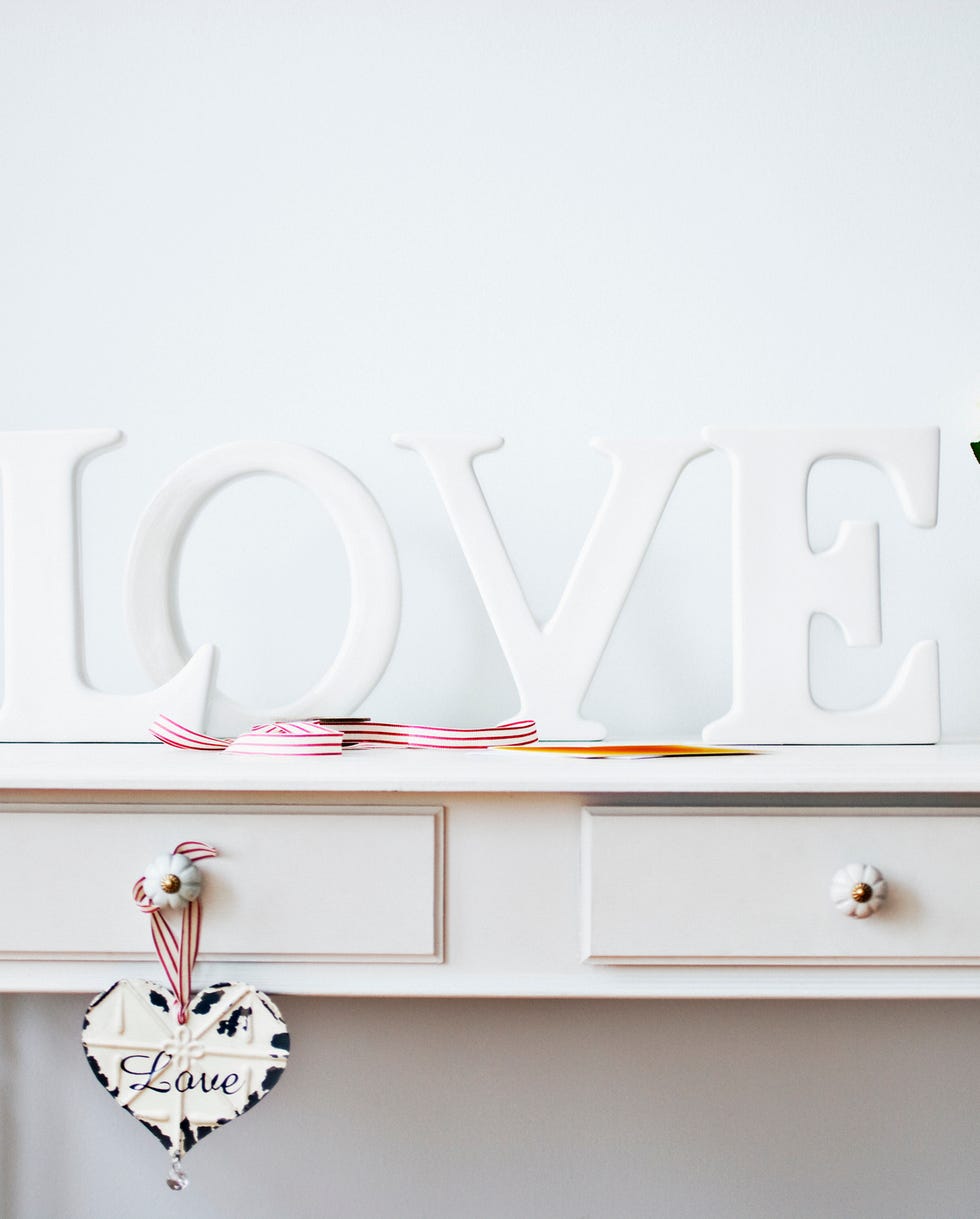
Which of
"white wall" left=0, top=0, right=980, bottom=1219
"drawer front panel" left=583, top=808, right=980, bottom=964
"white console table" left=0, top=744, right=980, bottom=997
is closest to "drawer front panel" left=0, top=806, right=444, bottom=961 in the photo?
"white console table" left=0, top=744, right=980, bottom=997

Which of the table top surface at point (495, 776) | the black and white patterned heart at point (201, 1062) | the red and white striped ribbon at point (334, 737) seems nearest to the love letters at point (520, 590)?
the red and white striped ribbon at point (334, 737)

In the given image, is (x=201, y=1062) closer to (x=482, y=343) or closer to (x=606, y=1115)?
(x=606, y=1115)

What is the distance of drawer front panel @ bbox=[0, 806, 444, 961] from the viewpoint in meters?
0.69

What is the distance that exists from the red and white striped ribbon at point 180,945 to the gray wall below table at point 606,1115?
45 centimetres

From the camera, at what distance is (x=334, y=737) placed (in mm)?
810

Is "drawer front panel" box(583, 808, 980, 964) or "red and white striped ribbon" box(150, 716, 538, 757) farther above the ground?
"red and white striped ribbon" box(150, 716, 538, 757)

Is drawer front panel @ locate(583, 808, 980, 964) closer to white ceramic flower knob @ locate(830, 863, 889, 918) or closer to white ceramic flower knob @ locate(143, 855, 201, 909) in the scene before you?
white ceramic flower knob @ locate(830, 863, 889, 918)

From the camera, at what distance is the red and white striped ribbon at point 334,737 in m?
0.81

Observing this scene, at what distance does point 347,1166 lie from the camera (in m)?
1.11

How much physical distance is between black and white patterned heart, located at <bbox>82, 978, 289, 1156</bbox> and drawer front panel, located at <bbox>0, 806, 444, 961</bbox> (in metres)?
0.03

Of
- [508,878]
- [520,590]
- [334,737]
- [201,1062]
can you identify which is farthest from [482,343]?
[201,1062]

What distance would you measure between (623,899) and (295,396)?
0.68 metres

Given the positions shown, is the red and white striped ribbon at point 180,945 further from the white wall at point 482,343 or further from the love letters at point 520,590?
the white wall at point 482,343

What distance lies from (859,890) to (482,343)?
694mm
